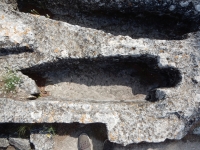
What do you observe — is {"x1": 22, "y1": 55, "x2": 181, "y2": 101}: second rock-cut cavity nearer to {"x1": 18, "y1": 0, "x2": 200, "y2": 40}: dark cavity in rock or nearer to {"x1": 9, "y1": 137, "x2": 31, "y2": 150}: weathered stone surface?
{"x1": 18, "y1": 0, "x2": 200, "y2": 40}: dark cavity in rock

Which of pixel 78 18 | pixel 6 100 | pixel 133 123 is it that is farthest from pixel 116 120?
pixel 78 18

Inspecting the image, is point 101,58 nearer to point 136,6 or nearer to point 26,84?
point 136,6

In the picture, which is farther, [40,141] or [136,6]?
[40,141]

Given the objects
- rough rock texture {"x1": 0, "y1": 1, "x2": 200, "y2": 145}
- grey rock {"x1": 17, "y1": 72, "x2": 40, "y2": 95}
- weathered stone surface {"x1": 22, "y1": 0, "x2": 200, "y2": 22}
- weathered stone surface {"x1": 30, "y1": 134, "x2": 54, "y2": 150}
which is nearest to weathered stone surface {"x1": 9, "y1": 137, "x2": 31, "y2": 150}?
weathered stone surface {"x1": 30, "y1": 134, "x2": 54, "y2": 150}

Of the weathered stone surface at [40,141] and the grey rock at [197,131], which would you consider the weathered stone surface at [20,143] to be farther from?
the grey rock at [197,131]

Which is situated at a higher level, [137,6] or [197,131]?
[137,6]

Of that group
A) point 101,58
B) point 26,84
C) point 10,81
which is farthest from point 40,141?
point 101,58

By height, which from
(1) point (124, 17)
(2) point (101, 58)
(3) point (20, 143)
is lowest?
(3) point (20, 143)
